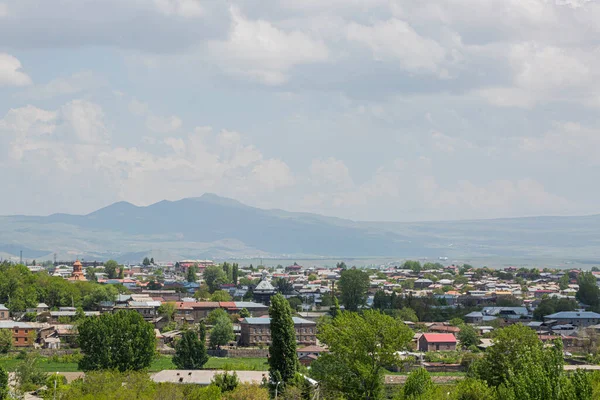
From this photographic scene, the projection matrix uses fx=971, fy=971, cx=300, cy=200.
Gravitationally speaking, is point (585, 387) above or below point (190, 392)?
above

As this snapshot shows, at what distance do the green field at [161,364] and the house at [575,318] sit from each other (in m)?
39.7

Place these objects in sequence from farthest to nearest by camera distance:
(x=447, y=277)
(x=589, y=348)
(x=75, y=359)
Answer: (x=447, y=277)
(x=589, y=348)
(x=75, y=359)

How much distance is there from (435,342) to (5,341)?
3557 cm

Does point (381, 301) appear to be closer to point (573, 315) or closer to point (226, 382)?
point (573, 315)

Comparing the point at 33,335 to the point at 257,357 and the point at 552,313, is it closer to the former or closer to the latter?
the point at 257,357

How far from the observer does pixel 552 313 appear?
10869cm

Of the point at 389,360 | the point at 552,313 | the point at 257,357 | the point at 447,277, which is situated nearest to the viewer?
the point at 389,360

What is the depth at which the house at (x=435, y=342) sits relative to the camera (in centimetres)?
8269

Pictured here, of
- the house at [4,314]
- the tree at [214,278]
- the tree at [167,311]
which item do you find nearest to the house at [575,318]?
the tree at [167,311]

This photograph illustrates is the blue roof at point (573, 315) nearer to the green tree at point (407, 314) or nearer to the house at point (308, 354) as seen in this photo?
the green tree at point (407, 314)

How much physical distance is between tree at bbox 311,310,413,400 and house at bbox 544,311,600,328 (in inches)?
2523

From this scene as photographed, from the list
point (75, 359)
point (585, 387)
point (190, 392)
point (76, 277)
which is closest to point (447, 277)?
point (76, 277)

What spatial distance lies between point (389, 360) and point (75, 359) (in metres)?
36.8

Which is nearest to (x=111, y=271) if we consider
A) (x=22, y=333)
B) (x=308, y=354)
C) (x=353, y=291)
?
(x=353, y=291)
